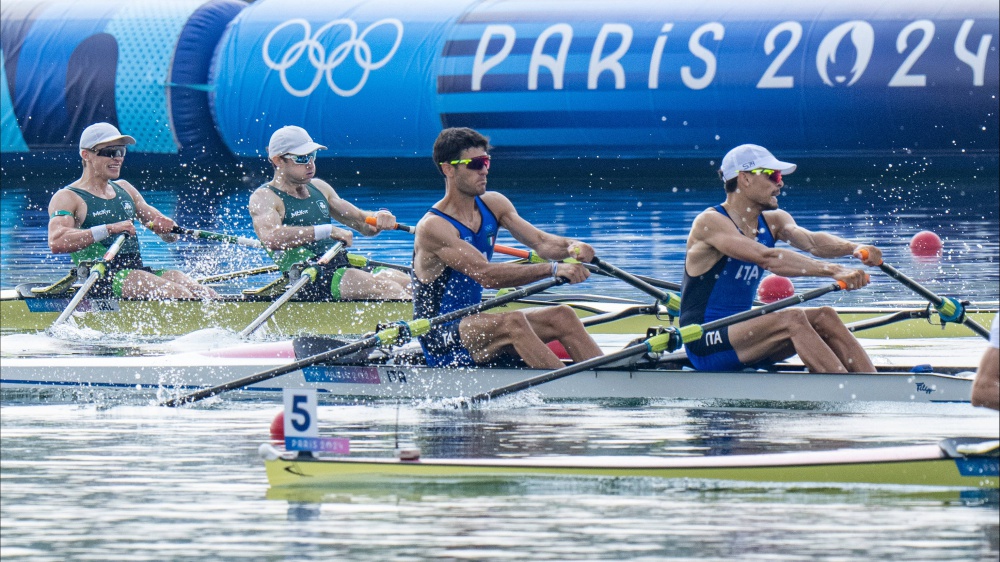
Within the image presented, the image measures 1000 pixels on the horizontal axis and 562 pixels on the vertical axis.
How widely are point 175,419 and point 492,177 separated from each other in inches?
652

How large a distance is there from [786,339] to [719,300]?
383 millimetres

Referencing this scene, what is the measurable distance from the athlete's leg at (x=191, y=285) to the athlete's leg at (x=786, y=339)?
4.49 meters

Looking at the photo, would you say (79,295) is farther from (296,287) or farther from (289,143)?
(289,143)

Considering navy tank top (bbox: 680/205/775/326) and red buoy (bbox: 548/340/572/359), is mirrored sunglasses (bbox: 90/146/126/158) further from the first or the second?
navy tank top (bbox: 680/205/775/326)

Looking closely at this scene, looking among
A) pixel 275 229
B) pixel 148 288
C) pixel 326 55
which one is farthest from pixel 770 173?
pixel 326 55

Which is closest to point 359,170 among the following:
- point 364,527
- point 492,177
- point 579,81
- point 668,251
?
point 492,177

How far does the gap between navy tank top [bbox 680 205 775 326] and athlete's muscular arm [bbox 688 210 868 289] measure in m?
0.13

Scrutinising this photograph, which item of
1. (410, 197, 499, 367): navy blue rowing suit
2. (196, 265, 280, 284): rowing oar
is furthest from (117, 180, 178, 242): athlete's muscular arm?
(410, 197, 499, 367): navy blue rowing suit

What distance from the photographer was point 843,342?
782 centimetres

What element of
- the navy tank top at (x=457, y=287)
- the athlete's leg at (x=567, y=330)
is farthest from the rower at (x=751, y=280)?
the navy tank top at (x=457, y=287)

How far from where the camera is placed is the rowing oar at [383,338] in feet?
26.4

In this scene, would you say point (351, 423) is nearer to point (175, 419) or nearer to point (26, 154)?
point (175, 419)

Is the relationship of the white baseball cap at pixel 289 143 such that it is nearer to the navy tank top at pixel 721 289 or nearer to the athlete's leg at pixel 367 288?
the athlete's leg at pixel 367 288

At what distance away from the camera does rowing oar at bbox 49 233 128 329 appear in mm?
10938
